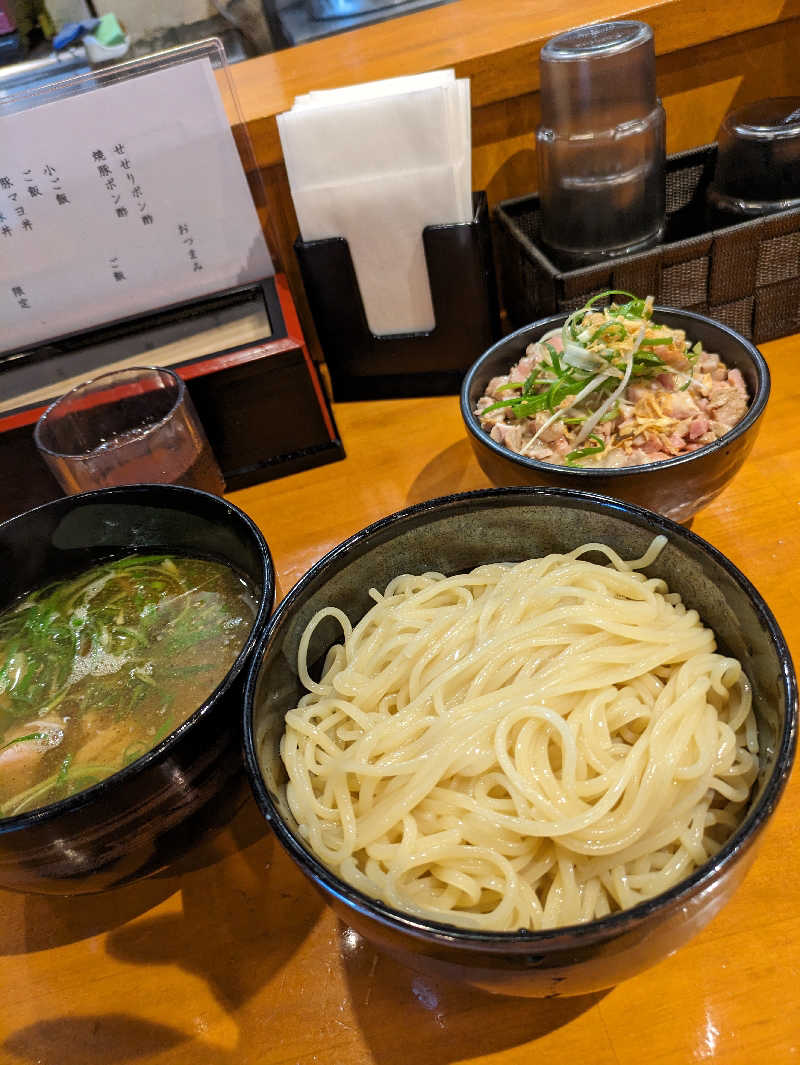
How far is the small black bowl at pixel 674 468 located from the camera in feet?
3.82

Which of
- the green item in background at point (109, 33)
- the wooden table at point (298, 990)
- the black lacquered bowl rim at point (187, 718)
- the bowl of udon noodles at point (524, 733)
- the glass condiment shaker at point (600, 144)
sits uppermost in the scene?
the green item in background at point (109, 33)

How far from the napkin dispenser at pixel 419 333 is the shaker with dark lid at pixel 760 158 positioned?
57 centimetres

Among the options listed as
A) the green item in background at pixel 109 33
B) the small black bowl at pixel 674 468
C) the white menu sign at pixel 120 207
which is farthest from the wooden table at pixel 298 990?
the green item in background at pixel 109 33

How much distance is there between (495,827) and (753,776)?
0.29 m

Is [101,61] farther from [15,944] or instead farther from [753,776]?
[753,776]

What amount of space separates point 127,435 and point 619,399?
3.27 ft

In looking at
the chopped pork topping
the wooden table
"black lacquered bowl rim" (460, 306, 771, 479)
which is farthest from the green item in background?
the wooden table

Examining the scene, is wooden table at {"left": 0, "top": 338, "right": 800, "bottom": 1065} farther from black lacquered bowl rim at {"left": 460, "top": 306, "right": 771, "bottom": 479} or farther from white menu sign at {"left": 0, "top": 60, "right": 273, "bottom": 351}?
white menu sign at {"left": 0, "top": 60, "right": 273, "bottom": 351}

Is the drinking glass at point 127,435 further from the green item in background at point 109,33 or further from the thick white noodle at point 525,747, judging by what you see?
the green item in background at point 109,33

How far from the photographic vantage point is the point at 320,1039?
0.93 meters

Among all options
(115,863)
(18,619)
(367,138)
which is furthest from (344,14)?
(115,863)

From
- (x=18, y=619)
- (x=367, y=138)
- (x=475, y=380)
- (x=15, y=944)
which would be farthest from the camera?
(x=367, y=138)

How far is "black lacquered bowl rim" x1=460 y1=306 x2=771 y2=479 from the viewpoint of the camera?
45.8 inches

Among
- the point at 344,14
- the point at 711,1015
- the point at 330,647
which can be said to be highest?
the point at 344,14
